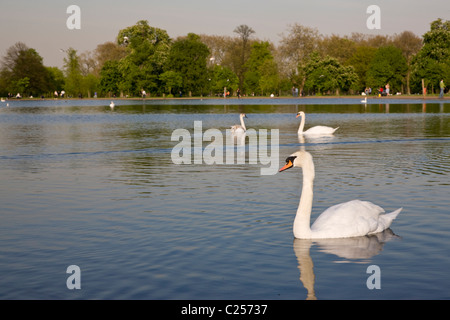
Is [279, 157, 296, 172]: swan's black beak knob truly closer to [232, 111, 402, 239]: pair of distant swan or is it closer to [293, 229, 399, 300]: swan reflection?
[232, 111, 402, 239]: pair of distant swan

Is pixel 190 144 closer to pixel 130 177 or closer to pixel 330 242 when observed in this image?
pixel 130 177

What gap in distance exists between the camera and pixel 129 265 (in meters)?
9.88

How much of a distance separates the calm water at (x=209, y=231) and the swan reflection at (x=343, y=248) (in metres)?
0.03

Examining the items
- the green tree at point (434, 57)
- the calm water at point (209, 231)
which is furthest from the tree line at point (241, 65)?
the calm water at point (209, 231)

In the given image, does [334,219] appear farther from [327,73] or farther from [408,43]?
[408,43]

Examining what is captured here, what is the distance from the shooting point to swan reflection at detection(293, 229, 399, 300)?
32.0 feet

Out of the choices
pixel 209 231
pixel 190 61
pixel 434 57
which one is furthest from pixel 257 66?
pixel 209 231

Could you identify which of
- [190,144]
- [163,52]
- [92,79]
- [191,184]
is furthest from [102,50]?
[191,184]

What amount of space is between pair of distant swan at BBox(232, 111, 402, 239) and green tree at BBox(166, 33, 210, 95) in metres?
145

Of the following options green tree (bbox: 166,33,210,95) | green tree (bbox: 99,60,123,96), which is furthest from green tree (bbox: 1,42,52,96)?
green tree (bbox: 166,33,210,95)

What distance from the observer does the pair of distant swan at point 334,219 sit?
439 inches

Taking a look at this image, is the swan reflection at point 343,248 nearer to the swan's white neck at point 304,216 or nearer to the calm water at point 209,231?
the calm water at point 209,231

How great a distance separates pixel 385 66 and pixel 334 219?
127m

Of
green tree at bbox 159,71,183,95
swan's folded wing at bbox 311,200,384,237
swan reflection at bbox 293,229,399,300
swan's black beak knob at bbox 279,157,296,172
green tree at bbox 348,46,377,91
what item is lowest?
swan reflection at bbox 293,229,399,300
